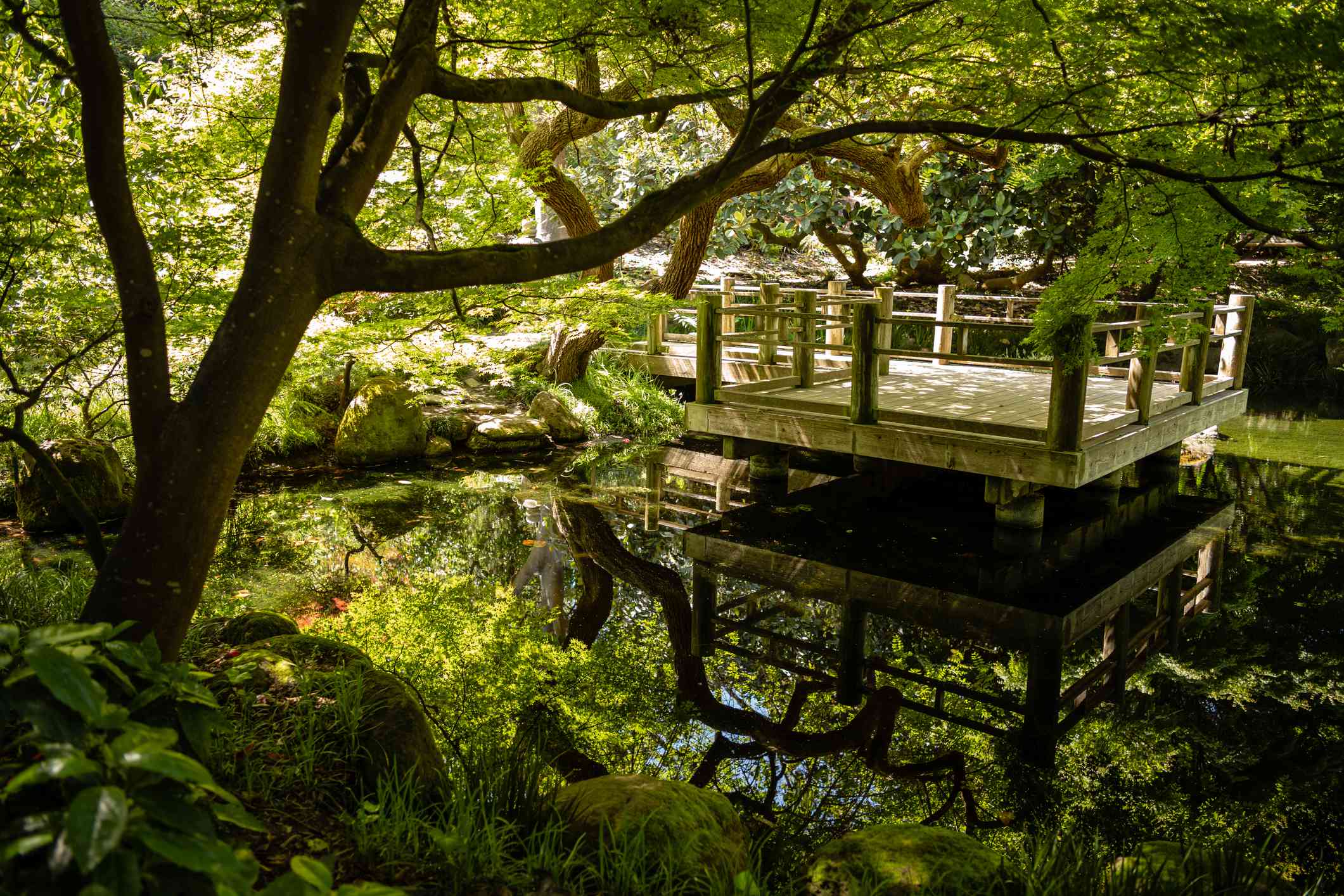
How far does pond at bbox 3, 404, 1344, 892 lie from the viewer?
446 centimetres

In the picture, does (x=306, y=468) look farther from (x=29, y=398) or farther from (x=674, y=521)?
(x=29, y=398)

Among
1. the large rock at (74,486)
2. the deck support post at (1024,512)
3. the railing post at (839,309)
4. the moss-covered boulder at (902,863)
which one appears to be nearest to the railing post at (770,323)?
the railing post at (839,309)

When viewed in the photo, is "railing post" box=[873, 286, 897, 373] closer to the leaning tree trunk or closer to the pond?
the pond

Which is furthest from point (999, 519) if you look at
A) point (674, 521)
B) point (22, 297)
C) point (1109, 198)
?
point (22, 297)

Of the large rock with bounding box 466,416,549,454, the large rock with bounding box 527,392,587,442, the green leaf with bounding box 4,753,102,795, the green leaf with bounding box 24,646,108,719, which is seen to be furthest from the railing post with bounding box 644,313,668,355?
the green leaf with bounding box 4,753,102,795

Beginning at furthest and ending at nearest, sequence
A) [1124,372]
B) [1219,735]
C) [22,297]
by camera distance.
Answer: [1124,372] → [22,297] → [1219,735]

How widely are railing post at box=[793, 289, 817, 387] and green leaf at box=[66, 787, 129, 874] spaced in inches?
317

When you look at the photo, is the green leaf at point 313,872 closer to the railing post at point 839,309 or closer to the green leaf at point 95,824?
the green leaf at point 95,824

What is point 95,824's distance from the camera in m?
→ 1.40

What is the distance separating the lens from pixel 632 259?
20812mm

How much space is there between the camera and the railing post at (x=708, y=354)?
9.16 meters

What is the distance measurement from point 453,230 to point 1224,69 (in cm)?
583

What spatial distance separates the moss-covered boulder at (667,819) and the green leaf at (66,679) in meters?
1.72

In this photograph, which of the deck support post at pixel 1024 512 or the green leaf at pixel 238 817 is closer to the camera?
the green leaf at pixel 238 817
